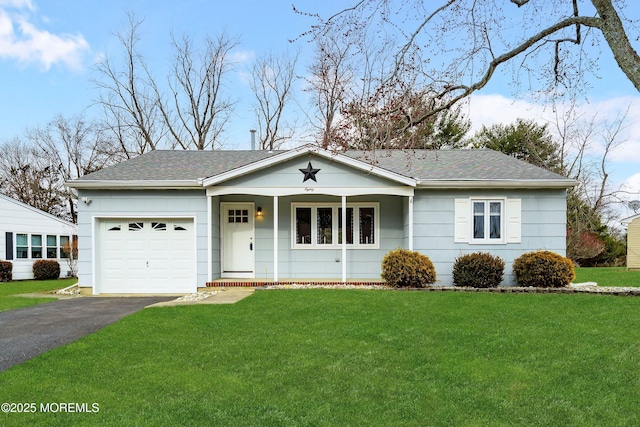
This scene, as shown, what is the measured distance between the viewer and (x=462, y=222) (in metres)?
12.6

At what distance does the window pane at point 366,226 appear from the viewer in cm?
1335

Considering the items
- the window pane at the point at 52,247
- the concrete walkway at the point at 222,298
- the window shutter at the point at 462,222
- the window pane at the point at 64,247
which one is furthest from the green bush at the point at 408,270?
the window pane at the point at 52,247

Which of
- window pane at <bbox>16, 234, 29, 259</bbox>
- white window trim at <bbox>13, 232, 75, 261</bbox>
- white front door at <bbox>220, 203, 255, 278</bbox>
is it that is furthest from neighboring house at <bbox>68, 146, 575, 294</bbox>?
window pane at <bbox>16, 234, 29, 259</bbox>

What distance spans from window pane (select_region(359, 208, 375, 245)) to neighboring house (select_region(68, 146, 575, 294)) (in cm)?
4

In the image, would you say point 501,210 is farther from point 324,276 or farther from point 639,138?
point 639,138

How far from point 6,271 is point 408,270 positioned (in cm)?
1679

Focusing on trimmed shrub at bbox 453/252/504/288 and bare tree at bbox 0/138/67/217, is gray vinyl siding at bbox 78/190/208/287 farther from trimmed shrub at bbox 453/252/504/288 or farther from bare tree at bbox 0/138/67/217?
bare tree at bbox 0/138/67/217

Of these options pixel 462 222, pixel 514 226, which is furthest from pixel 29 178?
pixel 514 226

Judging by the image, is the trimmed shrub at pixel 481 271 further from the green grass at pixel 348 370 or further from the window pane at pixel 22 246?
the window pane at pixel 22 246

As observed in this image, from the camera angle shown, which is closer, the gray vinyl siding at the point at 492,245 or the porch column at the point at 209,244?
the porch column at the point at 209,244

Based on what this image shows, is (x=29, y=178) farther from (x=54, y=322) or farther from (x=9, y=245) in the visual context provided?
(x=54, y=322)

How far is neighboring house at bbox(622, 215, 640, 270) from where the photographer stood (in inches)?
816

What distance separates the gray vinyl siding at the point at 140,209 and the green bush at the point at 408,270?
5088 millimetres

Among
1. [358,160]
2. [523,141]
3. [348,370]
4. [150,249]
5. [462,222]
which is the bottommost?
[348,370]
